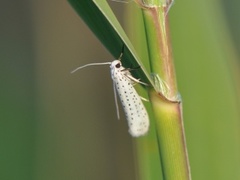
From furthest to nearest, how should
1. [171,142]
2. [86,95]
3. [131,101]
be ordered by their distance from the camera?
[86,95] → [131,101] → [171,142]

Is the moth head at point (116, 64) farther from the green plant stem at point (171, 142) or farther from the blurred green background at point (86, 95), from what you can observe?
the green plant stem at point (171, 142)

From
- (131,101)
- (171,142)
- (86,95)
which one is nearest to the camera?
(171,142)

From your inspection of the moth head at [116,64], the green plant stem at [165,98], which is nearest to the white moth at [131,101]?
the moth head at [116,64]

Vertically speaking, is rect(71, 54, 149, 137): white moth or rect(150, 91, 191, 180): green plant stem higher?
rect(71, 54, 149, 137): white moth

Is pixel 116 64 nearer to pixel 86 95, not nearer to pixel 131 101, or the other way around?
pixel 131 101

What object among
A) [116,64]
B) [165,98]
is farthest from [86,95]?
[165,98]

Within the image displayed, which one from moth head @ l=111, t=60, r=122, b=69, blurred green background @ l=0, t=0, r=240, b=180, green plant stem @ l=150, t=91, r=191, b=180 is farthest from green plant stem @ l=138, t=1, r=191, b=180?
moth head @ l=111, t=60, r=122, b=69

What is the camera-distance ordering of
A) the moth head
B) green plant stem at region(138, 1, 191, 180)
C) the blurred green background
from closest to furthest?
green plant stem at region(138, 1, 191, 180), the blurred green background, the moth head

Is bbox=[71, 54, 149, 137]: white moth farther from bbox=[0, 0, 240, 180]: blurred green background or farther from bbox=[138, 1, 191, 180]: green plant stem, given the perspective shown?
bbox=[138, 1, 191, 180]: green plant stem

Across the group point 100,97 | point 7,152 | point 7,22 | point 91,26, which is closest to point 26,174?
point 7,152

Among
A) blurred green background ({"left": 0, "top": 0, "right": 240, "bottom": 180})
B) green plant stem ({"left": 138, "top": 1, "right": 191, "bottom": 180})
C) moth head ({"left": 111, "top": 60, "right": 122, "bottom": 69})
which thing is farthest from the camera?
moth head ({"left": 111, "top": 60, "right": 122, "bottom": 69})
